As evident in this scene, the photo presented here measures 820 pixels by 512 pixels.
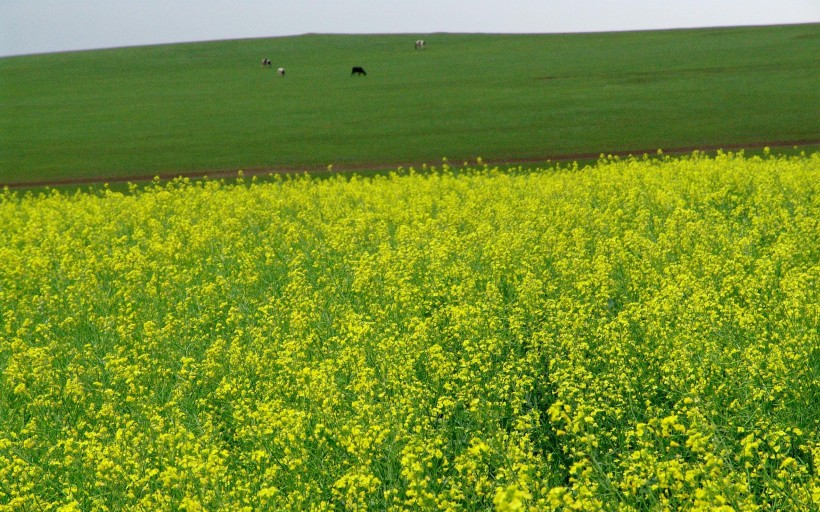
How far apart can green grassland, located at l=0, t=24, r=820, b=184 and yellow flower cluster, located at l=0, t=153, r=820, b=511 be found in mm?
20322

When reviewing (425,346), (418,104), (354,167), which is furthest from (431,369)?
(418,104)

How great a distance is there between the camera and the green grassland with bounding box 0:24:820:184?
3503 centimetres

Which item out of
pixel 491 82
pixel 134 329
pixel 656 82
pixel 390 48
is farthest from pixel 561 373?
pixel 390 48

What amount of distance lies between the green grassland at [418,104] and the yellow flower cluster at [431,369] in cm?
2032

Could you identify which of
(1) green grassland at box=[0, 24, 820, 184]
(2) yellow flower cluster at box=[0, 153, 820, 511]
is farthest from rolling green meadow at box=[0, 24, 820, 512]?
(1) green grassland at box=[0, 24, 820, 184]

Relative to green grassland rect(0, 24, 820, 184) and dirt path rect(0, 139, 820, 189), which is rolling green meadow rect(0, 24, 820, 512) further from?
green grassland rect(0, 24, 820, 184)

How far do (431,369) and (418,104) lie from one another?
41.6 metres

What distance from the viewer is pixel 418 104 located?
1896 inches

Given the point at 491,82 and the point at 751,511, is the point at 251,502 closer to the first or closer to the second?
the point at 751,511

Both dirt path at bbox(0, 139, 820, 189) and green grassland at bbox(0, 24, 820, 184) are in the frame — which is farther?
green grassland at bbox(0, 24, 820, 184)

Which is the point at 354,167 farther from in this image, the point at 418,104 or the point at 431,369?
the point at 431,369

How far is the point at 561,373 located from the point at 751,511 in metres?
2.82

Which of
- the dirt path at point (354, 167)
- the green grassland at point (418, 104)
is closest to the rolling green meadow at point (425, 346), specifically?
the dirt path at point (354, 167)

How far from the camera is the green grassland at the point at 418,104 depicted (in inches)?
1379
